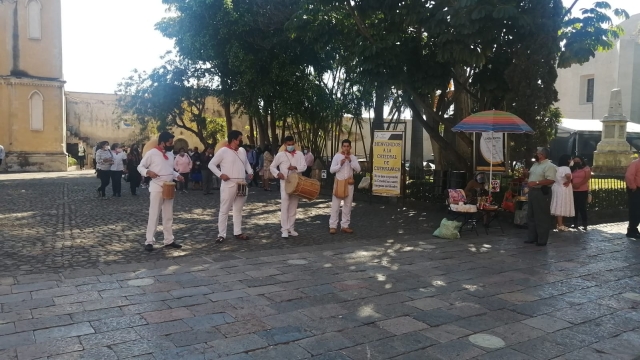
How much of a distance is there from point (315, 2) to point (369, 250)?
7031 mm

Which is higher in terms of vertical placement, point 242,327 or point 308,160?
point 308,160

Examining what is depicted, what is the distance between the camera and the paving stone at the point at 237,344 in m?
4.22

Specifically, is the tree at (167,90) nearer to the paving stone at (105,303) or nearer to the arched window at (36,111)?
the arched window at (36,111)

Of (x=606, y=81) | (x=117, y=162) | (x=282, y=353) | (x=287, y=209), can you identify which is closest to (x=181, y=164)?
(x=117, y=162)

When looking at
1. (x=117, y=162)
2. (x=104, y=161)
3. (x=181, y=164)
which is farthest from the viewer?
(x=181, y=164)

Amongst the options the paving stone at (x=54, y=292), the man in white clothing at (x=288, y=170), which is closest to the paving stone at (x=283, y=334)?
the paving stone at (x=54, y=292)

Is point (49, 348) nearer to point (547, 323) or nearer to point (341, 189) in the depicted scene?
point (547, 323)

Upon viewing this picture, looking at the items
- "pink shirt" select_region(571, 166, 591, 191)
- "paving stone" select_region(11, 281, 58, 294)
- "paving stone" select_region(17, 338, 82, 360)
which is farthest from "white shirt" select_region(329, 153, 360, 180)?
"paving stone" select_region(17, 338, 82, 360)

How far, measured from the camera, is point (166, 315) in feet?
16.5

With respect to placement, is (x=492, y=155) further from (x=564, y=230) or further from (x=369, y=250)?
(x=369, y=250)

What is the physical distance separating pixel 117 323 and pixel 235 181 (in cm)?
408

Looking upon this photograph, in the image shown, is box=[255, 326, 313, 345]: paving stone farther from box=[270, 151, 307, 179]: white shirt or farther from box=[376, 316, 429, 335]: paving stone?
box=[270, 151, 307, 179]: white shirt

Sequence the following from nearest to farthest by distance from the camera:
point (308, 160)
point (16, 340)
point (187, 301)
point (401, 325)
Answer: point (16, 340) → point (401, 325) → point (187, 301) → point (308, 160)

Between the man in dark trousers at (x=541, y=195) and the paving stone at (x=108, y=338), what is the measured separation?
6801mm
